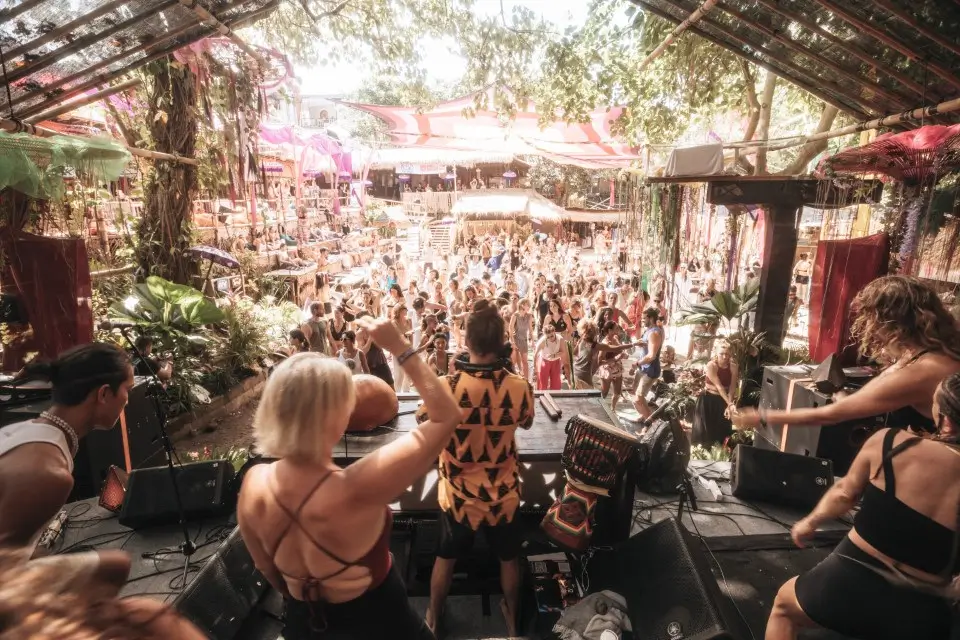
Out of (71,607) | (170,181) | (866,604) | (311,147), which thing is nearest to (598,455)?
(866,604)

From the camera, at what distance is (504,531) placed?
2.27 m

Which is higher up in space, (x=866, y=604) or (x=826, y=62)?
(x=826, y=62)

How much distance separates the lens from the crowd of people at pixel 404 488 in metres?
1.24

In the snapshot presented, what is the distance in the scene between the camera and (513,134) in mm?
12797

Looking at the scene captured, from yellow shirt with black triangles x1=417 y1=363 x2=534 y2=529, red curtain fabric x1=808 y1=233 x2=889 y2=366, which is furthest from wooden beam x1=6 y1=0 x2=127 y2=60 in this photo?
red curtain fabric x1=808 y1=233 x2=889 y2=366

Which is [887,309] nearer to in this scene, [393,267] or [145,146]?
[145,146]

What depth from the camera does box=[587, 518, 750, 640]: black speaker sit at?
2.06 meters

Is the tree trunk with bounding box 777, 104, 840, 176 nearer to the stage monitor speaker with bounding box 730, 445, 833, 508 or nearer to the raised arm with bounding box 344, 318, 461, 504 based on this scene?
the stage monitor speaker with bounding box 730, 445, 833, 508

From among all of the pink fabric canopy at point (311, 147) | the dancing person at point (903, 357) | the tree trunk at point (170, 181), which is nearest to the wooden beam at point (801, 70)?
the dancing person at point (903, 357)

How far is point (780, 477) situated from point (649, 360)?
249cm

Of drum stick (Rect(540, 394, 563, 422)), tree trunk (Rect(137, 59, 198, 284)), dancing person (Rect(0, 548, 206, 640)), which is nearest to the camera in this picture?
dancing person (Rect(0, 548, 206, 640))

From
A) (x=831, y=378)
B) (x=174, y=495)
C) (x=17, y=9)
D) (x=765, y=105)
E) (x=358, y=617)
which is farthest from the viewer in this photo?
(x=765, y=105)

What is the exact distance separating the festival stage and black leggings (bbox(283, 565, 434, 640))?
44.1 inches

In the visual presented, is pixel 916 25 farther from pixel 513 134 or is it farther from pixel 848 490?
pixel 513 134
